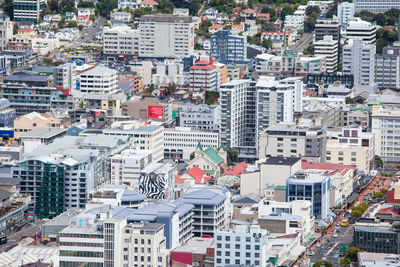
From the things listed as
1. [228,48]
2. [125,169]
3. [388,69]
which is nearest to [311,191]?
[125,169]

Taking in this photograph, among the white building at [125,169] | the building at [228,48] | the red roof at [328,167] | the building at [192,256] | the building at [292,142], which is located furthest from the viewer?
the building at [228,48]

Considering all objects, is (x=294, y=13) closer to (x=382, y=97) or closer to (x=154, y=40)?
(x=154, y=40)

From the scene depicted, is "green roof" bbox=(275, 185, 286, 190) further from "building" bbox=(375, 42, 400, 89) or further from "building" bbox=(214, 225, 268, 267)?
"building" bbox=(375, 42, 400, 89)

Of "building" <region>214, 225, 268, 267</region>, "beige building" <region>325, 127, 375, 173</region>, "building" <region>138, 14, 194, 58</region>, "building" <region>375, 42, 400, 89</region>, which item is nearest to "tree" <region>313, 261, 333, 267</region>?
"building" <region>214, 225, 268, 267</region>

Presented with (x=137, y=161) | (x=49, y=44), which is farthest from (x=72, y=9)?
(x=137, y=161)

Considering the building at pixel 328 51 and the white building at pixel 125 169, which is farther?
the building at pixel 328 51

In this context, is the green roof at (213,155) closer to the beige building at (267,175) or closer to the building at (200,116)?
the beige building at (267,175)

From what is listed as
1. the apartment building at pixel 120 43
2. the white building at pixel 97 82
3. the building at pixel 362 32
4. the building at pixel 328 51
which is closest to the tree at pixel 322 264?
the white building at pixel 97 82
